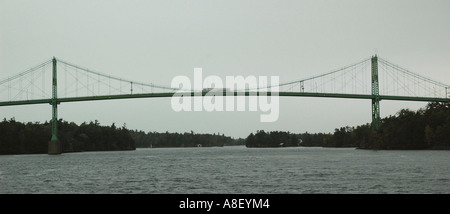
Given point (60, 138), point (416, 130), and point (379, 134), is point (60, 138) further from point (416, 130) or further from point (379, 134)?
point (416, 130)

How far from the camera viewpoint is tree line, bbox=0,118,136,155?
8719cm

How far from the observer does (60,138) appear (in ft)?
315

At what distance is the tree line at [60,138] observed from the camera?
87188 millimetres

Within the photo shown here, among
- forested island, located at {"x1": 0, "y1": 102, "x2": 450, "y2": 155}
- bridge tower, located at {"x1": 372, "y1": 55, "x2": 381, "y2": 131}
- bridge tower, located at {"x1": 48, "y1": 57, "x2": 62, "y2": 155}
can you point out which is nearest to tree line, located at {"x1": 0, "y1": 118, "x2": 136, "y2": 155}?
forested island, located at {"x1": 0, "y1": 102, "x2": 450, "y2": 155}

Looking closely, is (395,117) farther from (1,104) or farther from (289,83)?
(1,104)

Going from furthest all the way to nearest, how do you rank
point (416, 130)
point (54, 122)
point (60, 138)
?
point (60, 138) < point (416, 130) < point (54, 122)

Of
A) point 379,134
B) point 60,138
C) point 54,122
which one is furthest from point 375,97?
point 60,138

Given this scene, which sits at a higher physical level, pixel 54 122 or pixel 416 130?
pixel 54 122

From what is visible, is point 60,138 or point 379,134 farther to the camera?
point 60,138

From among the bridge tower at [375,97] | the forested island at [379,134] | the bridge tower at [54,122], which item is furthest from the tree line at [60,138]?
the bridge tower at [375,97]

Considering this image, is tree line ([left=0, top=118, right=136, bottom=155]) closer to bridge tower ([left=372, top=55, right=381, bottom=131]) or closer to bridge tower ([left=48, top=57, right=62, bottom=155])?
bridge tower ([left=48, top=57, right=62, bottom=155])

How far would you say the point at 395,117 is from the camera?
8850cm

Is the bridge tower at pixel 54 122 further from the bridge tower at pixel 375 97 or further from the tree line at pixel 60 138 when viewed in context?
the bridge tower at pixel 375 97
